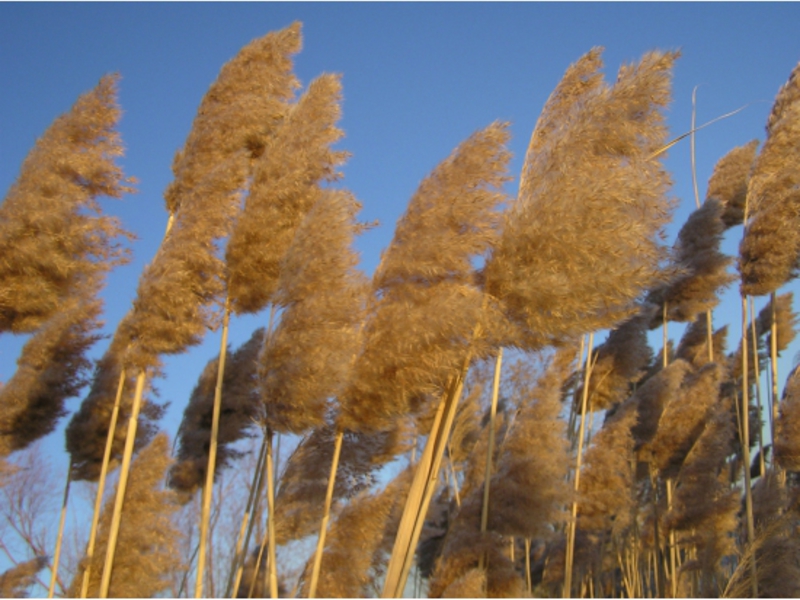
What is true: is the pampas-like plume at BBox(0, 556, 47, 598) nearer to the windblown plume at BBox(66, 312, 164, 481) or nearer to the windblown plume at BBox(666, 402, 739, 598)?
the windblown plume at BBox(66, 312, 164, 481)

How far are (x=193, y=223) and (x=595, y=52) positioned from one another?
2.29m

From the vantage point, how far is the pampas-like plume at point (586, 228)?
2.81 meters

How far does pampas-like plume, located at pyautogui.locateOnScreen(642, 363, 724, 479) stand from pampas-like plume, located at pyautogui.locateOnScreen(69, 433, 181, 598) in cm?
464

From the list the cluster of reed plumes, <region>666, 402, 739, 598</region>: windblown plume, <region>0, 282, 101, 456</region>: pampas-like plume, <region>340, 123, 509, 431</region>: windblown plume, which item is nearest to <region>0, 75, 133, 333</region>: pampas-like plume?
the cluster of reed plumes

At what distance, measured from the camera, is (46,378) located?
5629mm

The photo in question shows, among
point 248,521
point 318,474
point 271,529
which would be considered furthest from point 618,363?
point 271,529

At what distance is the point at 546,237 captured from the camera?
2.83 meters

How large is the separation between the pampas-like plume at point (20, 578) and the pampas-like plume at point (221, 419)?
1117 millimetres

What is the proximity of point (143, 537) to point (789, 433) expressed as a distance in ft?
14.5

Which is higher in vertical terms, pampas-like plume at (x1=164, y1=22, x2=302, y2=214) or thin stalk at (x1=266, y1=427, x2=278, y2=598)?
pampas-like plume at (x1=164, y1=22, x2=302, y2=214)

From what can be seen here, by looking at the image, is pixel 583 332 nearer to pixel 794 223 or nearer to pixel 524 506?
pixel 524 506

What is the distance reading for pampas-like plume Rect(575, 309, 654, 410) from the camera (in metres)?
6.94

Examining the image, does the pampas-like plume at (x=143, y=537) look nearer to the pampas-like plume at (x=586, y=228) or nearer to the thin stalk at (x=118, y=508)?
the thin stalk at (x=118, y=508)

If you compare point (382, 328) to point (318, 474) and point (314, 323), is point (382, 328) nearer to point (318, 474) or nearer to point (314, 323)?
point (314, 323)
